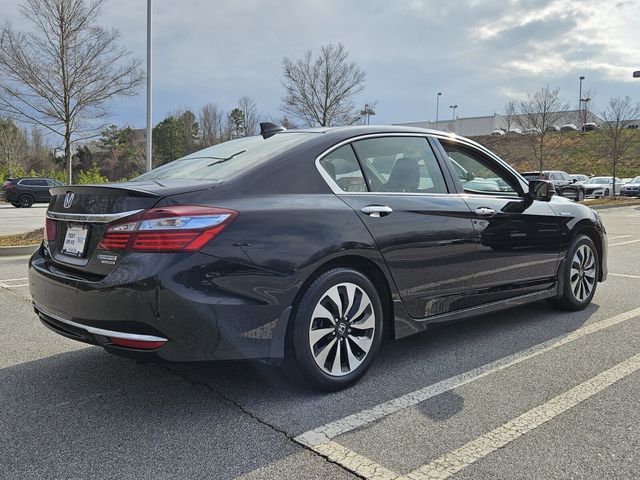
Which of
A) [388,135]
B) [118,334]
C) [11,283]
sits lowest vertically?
[11,283]


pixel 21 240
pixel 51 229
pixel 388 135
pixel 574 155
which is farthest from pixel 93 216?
A: pixel 574 155

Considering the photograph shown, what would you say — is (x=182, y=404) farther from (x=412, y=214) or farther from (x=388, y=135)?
(x=388, y=135)

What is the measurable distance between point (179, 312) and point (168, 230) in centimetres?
40

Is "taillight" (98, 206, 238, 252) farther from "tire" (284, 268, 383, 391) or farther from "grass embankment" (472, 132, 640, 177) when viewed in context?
"grass embankment" (472, 132, 640, 177)

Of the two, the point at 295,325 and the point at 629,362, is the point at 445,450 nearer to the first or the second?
the point at 295,325

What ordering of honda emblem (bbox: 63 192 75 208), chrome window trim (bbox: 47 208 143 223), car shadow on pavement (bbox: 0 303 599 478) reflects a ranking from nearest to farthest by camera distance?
car shadow on pavement (bbox: 0 303 599 478), chrome window trim (bbox: 47 208 143 223), honda emblem (bbox: 63 192 75 208)

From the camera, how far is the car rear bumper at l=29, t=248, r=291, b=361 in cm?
260

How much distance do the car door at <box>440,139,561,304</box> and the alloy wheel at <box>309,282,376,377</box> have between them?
1083mm

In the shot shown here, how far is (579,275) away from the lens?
5.00 metres

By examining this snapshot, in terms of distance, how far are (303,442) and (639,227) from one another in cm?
1510

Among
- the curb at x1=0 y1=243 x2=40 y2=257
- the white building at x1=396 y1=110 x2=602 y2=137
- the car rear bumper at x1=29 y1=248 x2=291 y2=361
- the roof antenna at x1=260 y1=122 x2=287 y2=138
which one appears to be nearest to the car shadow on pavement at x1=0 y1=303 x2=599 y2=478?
the car rear bumper at x1=29 y1=248 x2=291 y2=361

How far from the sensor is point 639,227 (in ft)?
48.7

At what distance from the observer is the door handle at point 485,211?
13.0ft

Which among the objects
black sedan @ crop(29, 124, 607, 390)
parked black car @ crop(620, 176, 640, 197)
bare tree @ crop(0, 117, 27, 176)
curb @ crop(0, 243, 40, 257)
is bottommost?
curb @ crop(0, 243, 40, 257)
